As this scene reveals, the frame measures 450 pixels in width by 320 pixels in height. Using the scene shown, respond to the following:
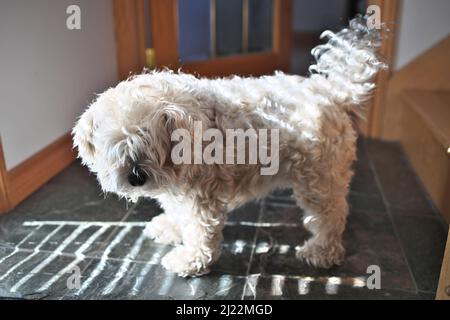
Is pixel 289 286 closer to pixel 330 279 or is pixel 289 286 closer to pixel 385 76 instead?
pixel 330 279

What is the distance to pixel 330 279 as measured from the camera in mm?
1431

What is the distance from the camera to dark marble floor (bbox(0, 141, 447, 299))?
1368 mm

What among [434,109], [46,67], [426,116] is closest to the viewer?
[46,67]

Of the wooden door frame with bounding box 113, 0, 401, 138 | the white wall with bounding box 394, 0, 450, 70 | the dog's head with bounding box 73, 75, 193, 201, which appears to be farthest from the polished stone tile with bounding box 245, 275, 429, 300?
the white wall with bounding box 394, 0, 450, 70

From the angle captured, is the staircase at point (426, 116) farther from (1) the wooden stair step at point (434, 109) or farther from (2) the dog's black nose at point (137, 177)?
(2) the dog's black nose at point (137, 177)

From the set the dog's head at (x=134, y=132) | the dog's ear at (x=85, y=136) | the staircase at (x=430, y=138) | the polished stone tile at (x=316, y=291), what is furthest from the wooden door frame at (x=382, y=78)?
the dog's ear at (x=85, y=136)

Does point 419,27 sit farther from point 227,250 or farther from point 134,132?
point 134,132

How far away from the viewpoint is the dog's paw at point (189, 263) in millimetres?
1414

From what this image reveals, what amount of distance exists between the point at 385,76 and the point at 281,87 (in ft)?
3.82

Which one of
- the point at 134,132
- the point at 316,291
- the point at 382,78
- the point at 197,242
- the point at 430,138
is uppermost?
the point at 134,132

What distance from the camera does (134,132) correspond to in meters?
1.12

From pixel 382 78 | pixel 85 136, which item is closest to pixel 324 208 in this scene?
pixel 85 136

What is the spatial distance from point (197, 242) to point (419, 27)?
5.36 feet

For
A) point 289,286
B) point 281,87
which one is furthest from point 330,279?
point 281,87
